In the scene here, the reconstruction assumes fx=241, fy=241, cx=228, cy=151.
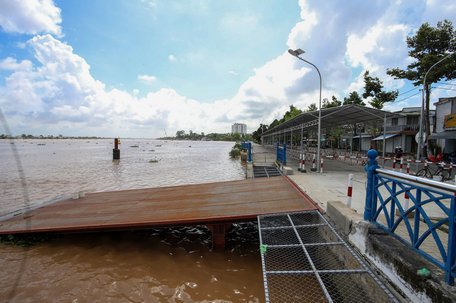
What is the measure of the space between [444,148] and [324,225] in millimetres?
23445

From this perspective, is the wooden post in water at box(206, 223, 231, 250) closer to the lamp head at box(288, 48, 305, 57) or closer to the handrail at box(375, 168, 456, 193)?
the handrail at box(375, 168, 456, 193)

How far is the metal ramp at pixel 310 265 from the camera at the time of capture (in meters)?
2.93

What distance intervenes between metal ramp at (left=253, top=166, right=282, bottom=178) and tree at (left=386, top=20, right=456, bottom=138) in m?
14.3

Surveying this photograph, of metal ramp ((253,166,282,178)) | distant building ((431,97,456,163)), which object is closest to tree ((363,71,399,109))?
distant building ((431,97,456,163))

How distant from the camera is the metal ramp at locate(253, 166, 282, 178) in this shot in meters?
12.5

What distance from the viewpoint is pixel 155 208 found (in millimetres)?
Result: 6070

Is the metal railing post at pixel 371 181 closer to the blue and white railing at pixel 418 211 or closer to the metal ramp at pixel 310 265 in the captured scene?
the blue and white railing at pixel 418 211

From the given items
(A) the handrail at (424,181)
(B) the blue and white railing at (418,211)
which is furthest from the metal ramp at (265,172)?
(A) the handrail at (424,181)

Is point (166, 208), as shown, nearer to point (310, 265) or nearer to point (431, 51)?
point (310, 265)

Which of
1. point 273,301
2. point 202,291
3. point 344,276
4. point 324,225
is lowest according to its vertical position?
point 202,291

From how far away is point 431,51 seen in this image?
61.4 feet

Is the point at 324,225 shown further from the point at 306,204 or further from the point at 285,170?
the point at 285,170

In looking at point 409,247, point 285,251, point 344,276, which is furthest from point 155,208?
point 409,247

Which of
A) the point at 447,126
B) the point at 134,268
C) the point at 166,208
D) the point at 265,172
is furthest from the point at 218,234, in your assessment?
the point at 447,126
